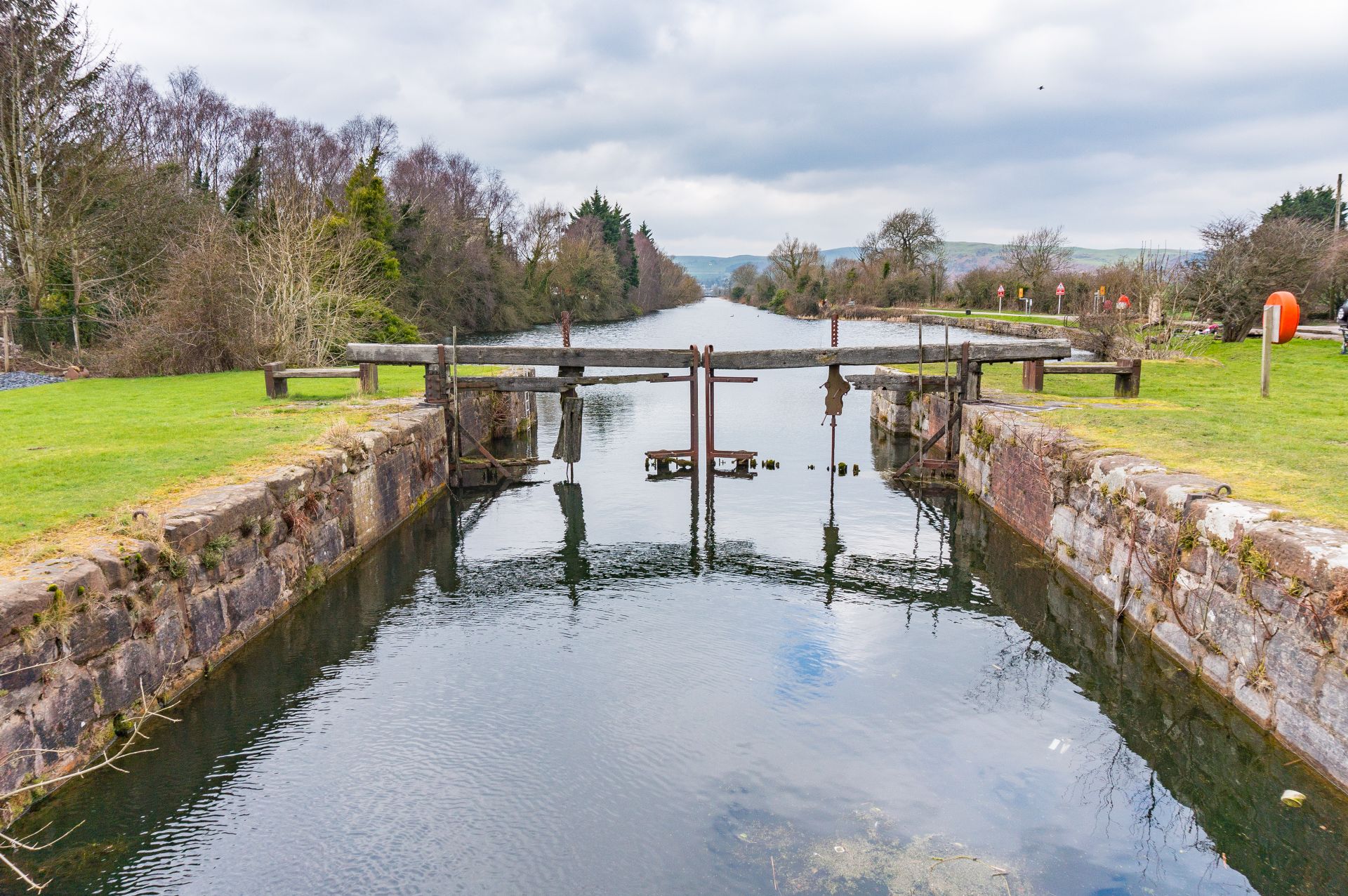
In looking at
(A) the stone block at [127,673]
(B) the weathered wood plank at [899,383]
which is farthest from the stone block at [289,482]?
(B) the weathered wood plank at [899,383]

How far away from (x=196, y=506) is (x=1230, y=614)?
7903 mm

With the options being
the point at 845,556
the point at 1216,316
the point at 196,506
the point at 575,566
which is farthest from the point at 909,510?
the point at 1216,316

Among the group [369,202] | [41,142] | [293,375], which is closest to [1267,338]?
[293,375]

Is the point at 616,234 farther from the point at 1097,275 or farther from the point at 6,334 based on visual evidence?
the point at 6,334

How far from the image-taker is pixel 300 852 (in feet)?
15.8

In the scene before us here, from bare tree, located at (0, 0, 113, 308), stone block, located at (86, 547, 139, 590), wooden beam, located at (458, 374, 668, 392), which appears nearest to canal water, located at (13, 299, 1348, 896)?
stone block, located at (86, 547, 139, 590)

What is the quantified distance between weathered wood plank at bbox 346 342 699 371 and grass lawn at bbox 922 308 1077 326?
25.8 metres

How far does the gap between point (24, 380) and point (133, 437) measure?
37.7 ft

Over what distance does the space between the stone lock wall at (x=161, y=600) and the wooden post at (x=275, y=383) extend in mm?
4395

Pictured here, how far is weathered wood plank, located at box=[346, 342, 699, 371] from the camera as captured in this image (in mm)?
14078

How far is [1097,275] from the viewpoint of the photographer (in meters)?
42.1

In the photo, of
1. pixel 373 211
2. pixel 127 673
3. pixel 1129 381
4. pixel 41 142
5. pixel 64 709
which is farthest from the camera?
pixel 373 211

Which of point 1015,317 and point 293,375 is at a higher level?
point 1015,317

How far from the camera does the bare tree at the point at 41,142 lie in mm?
22219
